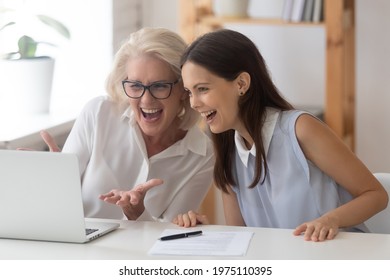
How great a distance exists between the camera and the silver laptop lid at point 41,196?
198 centimetres

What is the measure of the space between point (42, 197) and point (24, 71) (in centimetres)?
144

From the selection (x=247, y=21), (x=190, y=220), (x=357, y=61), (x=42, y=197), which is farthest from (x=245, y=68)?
(x=357, y=61)

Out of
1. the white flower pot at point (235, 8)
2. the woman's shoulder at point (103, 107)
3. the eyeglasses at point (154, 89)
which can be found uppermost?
the white flower pot at point (235, 8)

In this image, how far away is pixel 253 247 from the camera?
1.95 meters

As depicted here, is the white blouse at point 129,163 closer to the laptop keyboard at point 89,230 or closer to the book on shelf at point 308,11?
the laptop keyboard at point 89,230

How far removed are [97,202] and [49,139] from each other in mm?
276

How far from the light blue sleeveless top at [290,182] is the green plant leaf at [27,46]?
4.48ft

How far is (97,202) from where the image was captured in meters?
2.61

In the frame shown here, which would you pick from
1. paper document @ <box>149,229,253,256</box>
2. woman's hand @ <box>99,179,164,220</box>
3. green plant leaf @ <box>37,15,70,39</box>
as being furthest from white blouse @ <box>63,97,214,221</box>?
green plant leaf @ <box>37,15,70,39</box>

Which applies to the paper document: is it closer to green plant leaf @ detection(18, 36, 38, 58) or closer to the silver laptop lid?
the silver laptop lid

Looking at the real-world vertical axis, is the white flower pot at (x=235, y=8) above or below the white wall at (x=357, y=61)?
above

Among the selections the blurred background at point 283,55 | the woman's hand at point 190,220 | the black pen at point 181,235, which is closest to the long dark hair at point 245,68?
the woman's hand at point 190,220

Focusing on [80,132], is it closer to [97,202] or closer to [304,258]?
[97,202]

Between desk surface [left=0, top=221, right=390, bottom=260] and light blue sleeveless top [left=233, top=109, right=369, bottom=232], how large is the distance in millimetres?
226
